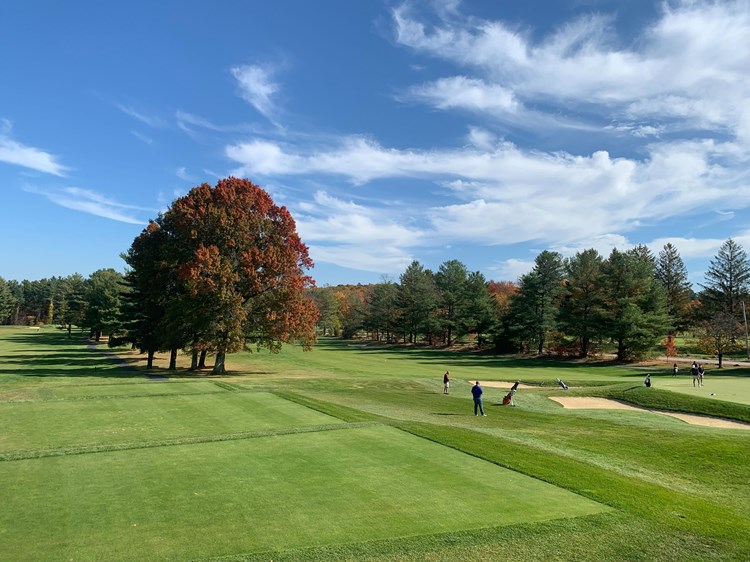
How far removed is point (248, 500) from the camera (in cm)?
1018

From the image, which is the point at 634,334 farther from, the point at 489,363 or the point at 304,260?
the point at 304,260

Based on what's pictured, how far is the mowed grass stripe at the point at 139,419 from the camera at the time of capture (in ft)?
52.3

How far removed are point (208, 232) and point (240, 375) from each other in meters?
11.8

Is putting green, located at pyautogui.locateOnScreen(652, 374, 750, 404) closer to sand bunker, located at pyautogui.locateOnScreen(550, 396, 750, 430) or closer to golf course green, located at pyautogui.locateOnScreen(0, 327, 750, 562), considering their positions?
sand bunker, located at pyautogui.locateOnScreen(550, 396, 750, 430)

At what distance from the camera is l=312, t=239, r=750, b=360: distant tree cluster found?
62.5 metres

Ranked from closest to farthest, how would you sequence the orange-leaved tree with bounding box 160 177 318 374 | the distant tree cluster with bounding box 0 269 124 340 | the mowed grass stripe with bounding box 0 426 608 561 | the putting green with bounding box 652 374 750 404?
the mowed grass stripe with bounding box 0 426 608 561 → the putting green with bounding box 652 374 750 404 → the orange-leaved tree with bounding box 160 177 318 374 → the distant tree cluster with bounding box 0 269 124 340

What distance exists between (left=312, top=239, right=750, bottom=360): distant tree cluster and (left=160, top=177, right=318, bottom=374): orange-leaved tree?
40.5m

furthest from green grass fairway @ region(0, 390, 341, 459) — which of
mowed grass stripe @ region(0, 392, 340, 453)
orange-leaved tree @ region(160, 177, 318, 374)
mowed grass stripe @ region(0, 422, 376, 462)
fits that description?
orange-leaved tree @ region(160, 177, 318, 374)

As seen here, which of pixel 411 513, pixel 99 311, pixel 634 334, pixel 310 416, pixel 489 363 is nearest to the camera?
pixel 411 513

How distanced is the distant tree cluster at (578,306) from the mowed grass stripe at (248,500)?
51439 mm

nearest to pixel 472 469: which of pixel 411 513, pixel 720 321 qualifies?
pixel 411 513

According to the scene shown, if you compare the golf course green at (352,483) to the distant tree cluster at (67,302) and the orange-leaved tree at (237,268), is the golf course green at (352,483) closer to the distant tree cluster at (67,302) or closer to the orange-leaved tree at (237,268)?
the orange-leaved tree at (237,268)

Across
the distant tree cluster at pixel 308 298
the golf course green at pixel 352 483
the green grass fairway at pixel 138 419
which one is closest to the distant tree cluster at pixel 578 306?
the distant tree cluster at pixel 308 298

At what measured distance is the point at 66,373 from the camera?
3947 centimetres
